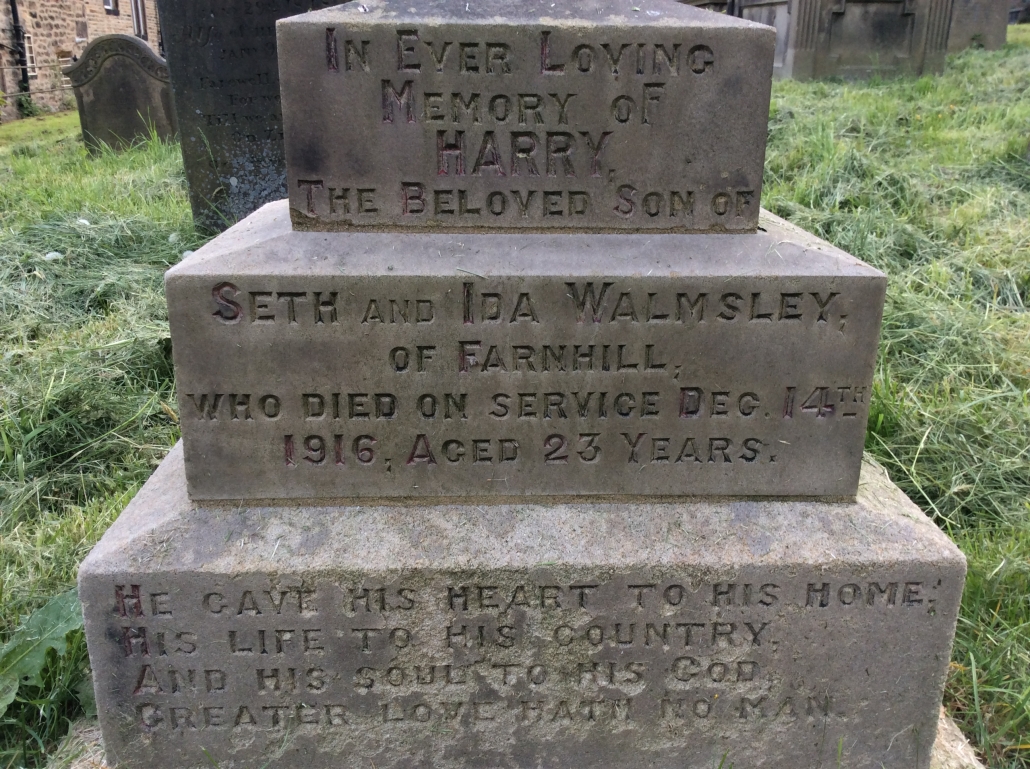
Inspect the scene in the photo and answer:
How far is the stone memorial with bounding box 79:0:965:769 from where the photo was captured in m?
1.76

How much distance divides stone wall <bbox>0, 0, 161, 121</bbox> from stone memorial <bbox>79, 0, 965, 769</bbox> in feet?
44.9

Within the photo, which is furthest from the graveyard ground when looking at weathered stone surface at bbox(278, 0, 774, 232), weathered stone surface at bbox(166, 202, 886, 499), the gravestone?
the gravestone

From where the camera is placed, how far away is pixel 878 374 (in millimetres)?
3477

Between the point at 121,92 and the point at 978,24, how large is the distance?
1307 cm

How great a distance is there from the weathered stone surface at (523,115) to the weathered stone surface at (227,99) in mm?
3772

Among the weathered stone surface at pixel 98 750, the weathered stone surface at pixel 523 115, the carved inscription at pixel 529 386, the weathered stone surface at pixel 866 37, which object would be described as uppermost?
the weathered stone surface at pixel 866 37

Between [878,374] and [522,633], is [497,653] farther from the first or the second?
[878,374]

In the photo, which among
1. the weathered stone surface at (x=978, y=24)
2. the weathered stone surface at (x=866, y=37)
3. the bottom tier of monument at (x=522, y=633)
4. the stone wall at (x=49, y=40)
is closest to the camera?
the bottom tier of monument at (x=522, y=633)

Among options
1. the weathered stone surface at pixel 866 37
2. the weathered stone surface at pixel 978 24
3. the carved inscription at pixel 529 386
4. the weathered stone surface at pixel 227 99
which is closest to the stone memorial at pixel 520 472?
the carved inscription at pixel 529 386

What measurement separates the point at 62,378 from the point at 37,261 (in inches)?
61.5

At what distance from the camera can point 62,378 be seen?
3.38 metres

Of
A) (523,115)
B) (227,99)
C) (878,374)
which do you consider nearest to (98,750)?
(523,115)

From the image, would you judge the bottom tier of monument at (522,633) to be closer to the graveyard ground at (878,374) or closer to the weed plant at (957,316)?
the graveyard ground at (878,374)

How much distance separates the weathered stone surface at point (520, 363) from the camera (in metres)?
1.77
